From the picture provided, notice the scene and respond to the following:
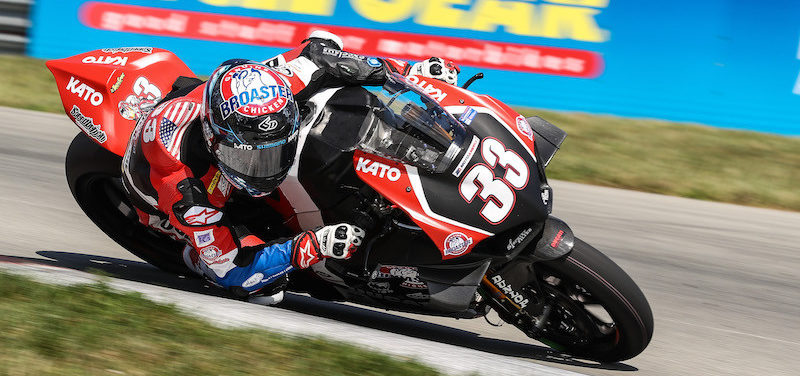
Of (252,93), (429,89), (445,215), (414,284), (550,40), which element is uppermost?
(252,93)

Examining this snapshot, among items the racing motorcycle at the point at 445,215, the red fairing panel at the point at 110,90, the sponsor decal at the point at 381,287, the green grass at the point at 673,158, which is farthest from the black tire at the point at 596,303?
the green grass at the point at 673,158

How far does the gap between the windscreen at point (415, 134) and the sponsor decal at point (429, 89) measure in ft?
0.87

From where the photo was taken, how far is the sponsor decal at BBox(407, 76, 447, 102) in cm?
399

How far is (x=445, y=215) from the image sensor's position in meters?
3.54

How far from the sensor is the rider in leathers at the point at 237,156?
3.49 meters

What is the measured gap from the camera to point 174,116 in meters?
3.93

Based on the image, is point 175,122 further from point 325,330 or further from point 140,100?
point 325,330

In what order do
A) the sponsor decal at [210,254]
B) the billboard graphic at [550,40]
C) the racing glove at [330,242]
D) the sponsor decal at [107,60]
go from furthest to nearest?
the billboard graphic at [550,40] → the sponsor decal at [107,60] → the sponsor decal at [210,254] → the racing glove at [330,242]

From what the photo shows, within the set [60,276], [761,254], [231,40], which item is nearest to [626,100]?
[761,254]

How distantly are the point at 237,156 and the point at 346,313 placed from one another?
57.7 inches

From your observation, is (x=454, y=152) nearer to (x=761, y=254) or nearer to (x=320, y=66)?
(x=320, y=66)

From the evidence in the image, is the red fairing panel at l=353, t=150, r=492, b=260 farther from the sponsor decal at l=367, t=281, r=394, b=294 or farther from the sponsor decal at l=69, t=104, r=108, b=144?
the sponsor decal at l=69, t=104, r=108, b=144

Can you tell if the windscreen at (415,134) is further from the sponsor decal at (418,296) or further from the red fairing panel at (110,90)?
the red fairing panel at (110,90)

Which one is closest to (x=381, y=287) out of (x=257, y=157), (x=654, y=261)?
(x=257, y=157)
